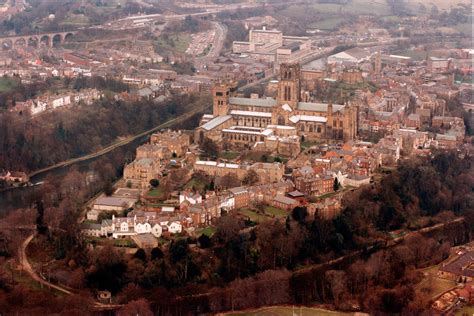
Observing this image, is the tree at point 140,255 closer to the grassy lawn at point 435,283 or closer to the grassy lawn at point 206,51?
the grassy lawn at point 435,283

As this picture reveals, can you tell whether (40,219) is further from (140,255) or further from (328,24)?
(328,24)

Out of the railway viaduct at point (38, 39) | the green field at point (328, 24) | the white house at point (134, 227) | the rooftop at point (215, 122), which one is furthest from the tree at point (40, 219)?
the green field at point (328, 24)

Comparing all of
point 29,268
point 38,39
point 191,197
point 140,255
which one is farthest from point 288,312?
point 38,39

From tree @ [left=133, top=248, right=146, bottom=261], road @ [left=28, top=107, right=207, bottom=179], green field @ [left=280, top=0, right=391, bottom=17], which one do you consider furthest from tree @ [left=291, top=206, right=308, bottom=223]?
green field @ [left=280, top=0, right=391, bottom=17]

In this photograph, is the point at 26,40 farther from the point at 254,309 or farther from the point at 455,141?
the point at 254,309

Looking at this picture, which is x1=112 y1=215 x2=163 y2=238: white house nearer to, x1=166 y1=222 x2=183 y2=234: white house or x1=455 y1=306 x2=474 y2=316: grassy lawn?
x1=166 y1=222 x2=183 y2=234: white house

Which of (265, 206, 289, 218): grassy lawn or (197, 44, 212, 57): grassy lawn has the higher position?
(197, 44, 212, 57): grassy lawn
